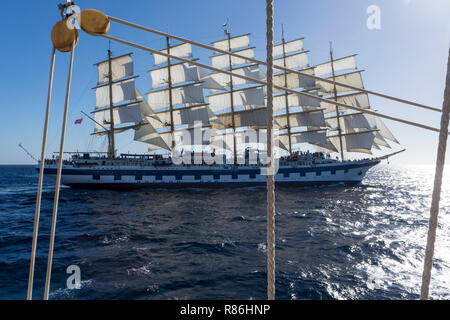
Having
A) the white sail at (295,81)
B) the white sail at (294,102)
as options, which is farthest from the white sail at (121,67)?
the white sail at (294,102)

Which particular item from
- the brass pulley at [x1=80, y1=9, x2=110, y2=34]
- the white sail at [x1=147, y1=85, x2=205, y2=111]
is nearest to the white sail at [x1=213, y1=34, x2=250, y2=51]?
the white sail at [x1=147, y1=85, x2=205, y2=111]

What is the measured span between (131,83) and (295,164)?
99.7ft

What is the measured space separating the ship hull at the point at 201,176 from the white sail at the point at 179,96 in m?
13.1

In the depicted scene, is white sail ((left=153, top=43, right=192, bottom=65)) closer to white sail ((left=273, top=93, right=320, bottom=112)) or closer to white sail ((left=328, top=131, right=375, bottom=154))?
white sail ((left=273, top=93, right=320, bottom=112))

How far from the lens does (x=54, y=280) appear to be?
638 centimetres

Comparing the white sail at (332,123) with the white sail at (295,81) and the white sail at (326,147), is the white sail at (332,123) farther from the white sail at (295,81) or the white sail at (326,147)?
the white sail at (295,81)

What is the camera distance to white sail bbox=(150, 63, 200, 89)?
130ft

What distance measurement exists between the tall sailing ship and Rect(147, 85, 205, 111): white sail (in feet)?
0.57

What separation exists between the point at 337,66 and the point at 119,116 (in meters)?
43.2

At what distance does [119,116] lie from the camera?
3734 centimetres

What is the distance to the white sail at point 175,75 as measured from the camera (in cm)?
3966
